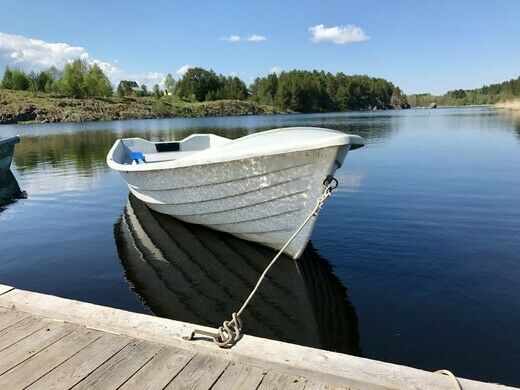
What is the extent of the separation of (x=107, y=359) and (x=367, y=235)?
6.98 m

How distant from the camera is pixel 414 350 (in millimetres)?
5117

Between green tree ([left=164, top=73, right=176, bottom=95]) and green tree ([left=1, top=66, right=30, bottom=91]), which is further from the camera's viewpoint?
green tree ([left=164, top=73, right=176, bottom=95])

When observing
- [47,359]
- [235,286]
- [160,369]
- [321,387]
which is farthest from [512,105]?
[47,359]

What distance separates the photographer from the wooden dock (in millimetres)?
3078

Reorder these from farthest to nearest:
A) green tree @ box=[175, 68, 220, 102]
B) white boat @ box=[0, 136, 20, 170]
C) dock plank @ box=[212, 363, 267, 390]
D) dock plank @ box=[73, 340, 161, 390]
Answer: green tree @ box=[175, 68, 220, 102], white boat @ box=[0, 136, 20, 170], dock plank @ box=[73, 340, 161, 390], dock plank @ box=[212, 363, 267, 390]

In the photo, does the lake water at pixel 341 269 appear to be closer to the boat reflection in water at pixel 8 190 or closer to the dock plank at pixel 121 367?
the boat reflection in water at pixel 8 190

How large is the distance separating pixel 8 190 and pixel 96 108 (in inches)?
3589

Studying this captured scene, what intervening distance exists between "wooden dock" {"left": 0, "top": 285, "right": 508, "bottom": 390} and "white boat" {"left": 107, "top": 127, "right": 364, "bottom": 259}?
3.74m

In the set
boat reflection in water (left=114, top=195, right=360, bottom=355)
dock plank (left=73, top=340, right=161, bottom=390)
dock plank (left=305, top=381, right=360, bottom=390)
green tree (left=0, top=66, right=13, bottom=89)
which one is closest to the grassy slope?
green tree (left=0, top=66, right=13, bottom=89)

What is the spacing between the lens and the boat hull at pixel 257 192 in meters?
6.91

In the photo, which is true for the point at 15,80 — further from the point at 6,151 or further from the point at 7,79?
the point at 6,151

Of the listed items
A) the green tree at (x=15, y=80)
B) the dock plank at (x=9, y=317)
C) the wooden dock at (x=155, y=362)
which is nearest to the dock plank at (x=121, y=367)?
the wooden dock at (x=155, y=362)

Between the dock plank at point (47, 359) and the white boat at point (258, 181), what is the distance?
4122mm

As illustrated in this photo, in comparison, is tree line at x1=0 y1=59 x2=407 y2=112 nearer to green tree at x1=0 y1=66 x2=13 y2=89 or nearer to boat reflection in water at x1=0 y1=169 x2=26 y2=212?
green tree at x1=0 y1=66 x2=13 y2=89
